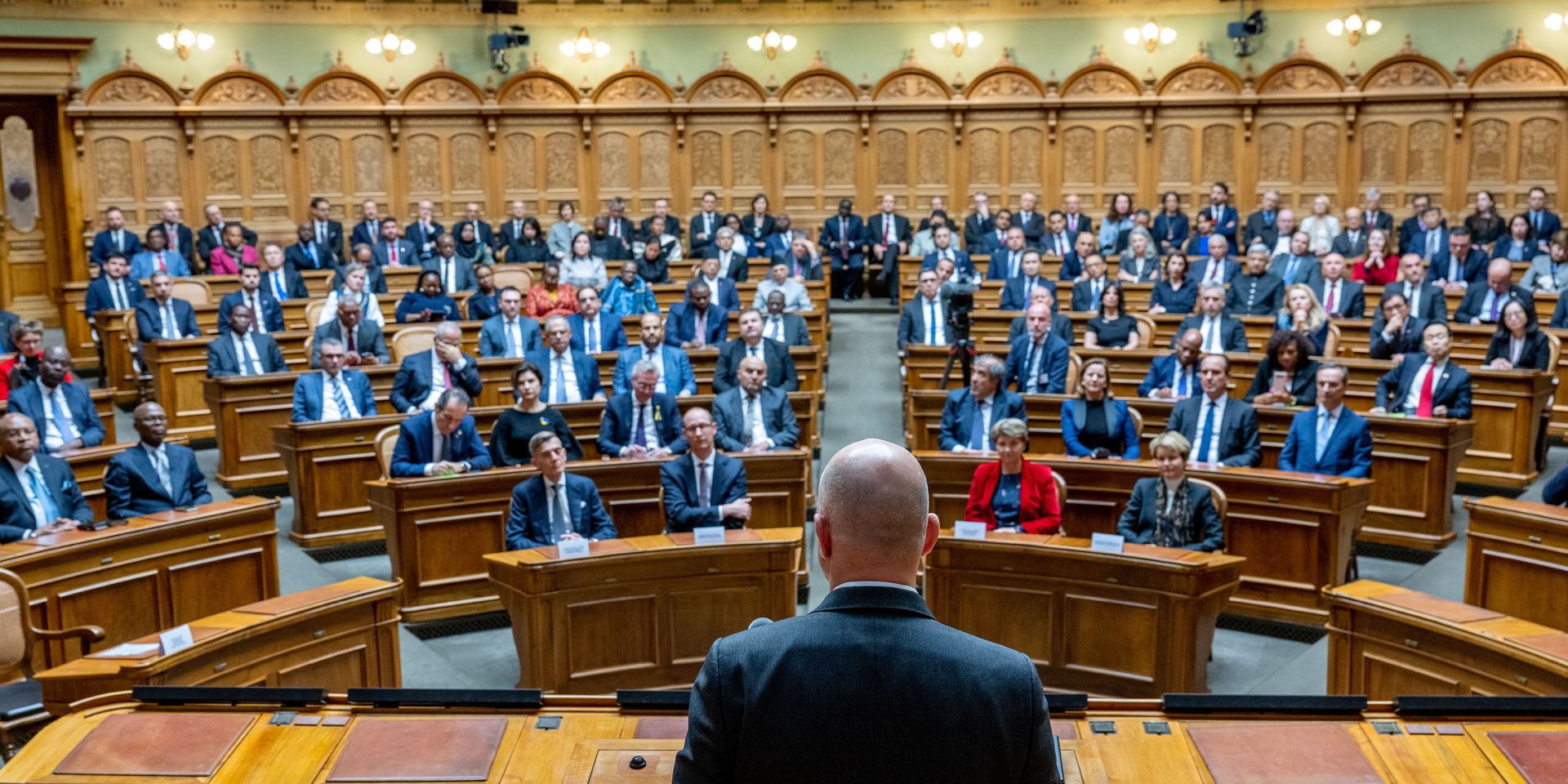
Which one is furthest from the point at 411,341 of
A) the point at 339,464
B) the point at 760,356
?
the point at 760,356

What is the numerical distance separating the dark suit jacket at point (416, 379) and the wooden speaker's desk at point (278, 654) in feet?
10.9

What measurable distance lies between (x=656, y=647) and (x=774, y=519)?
5.47 ft

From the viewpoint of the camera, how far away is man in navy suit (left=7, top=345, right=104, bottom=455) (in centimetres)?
731

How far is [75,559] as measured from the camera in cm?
543

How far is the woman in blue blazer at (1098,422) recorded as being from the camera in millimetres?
7090

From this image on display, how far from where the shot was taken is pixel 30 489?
595 cm

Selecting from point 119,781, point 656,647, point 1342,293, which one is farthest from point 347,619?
point 1342,293

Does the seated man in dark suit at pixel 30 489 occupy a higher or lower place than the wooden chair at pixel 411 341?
lower

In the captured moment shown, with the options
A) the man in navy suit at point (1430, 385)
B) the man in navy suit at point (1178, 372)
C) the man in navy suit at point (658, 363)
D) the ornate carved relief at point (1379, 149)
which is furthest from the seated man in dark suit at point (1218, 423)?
the ornate carved relief at point (1379, 149)

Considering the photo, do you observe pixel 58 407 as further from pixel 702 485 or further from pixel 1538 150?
pixel 1538 150

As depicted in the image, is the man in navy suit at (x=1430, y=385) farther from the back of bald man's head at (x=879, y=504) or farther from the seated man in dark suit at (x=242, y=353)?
the seated man in dark suit at (x=242, y=353)

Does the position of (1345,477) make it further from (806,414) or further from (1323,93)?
(1323,93)

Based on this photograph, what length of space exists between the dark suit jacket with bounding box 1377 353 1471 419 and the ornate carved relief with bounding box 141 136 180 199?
1299cm

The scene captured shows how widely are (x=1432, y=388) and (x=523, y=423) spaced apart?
5.63m
